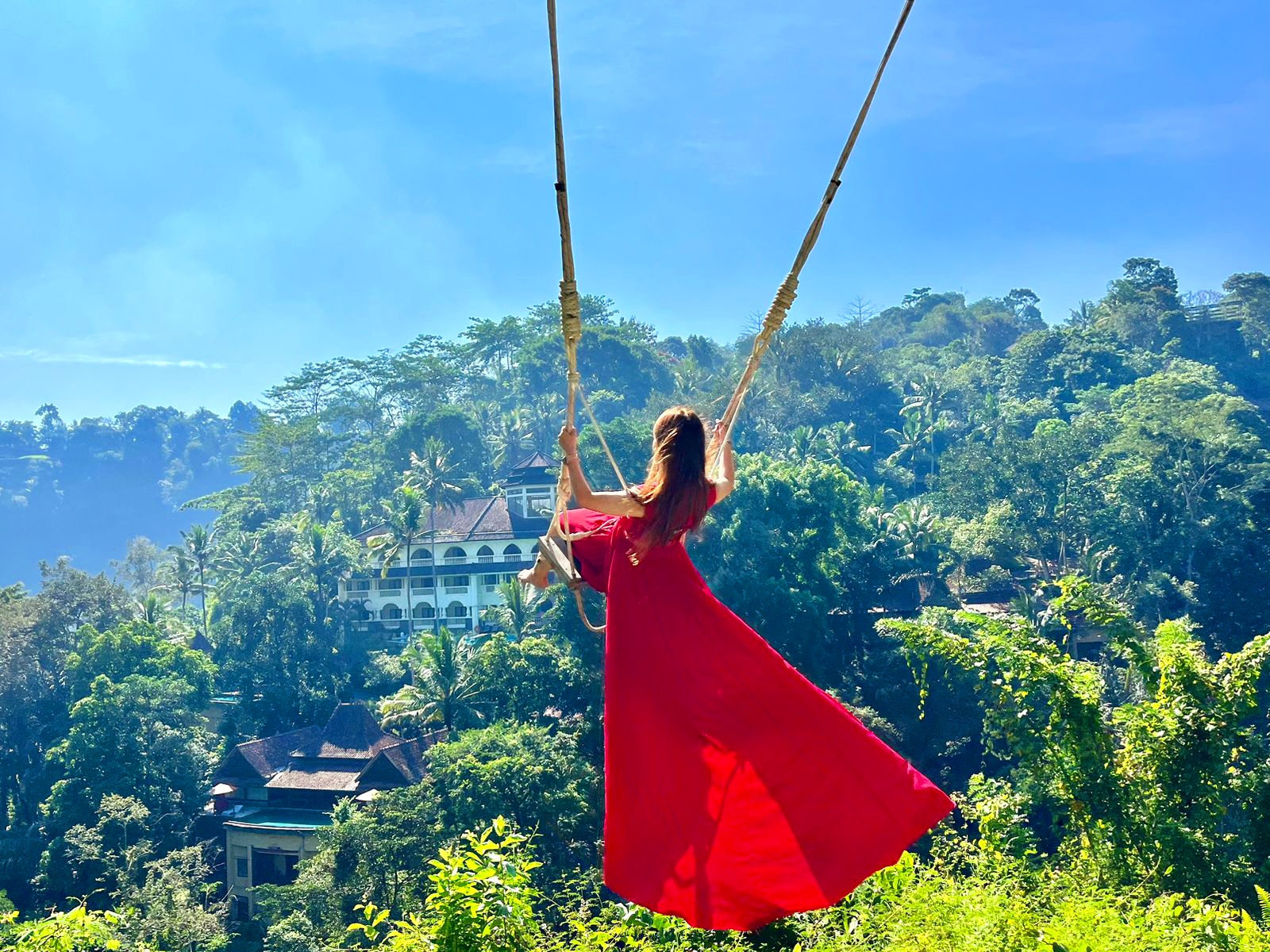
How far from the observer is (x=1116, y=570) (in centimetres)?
2669

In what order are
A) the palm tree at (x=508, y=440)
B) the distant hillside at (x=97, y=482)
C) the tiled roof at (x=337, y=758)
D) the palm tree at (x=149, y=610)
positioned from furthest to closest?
the distant hillside at (x=97, y=482), the palm tree at (x=508, y=440), the palm tree at (x=149, y=610), the tiled roof at (x=337, y=758)

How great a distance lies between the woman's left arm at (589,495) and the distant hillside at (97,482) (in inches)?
4274

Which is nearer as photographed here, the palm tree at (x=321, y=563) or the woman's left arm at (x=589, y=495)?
the woman's left arm at (x=589, y=495)

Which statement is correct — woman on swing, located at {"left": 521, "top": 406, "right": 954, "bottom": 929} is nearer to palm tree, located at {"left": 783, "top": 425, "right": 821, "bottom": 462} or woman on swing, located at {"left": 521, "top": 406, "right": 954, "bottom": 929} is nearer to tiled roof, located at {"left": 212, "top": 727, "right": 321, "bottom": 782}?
tiled roof, located at {"left": 212, "top": 727, "right": 321, "bottom": 782}

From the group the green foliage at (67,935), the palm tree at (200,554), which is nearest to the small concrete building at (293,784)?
the palm tree at (200,554)

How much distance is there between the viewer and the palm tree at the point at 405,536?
106 ft

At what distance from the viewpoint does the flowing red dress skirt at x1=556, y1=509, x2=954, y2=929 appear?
8.85 ft

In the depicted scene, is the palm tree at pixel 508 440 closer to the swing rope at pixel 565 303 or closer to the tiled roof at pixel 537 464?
the tiled roof at pixel 537 464

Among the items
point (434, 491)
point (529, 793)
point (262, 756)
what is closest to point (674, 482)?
point (529, 793)

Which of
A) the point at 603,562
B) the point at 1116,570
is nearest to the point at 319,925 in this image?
the point at 603,562

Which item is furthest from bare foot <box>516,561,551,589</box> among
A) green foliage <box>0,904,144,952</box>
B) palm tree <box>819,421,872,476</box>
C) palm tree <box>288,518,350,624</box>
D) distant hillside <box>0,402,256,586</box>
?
distant hillside <box>0,402,256,586</box>

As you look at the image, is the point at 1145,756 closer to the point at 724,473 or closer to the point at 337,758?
the point at 724,473

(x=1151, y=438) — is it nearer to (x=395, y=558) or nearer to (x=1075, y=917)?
(x=395, y=558)

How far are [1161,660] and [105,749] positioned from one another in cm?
2193
